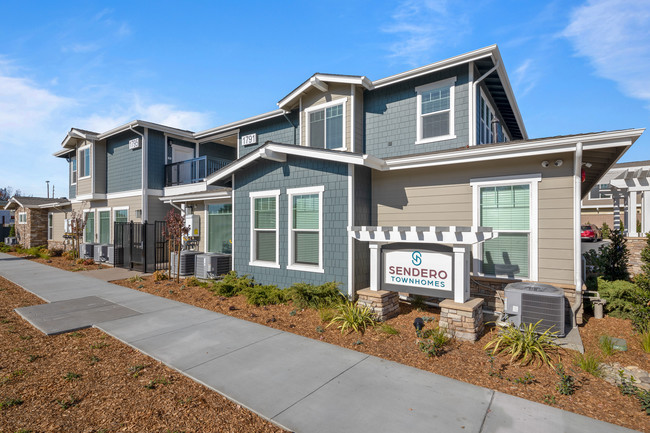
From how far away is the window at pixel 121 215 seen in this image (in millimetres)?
16688

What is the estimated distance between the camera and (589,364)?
445cm

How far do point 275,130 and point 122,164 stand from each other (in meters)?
9.43

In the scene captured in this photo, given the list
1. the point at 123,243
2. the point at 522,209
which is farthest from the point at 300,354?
the point at 123,243

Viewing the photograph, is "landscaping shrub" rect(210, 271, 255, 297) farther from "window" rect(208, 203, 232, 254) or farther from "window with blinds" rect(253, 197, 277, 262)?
"window" rect(208, 203, 232, 254)

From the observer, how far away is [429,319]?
21.6ft

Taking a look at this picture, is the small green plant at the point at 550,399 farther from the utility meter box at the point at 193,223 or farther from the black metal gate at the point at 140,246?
the utility meter box at the point at 193,223

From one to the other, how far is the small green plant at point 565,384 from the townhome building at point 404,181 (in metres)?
2.34

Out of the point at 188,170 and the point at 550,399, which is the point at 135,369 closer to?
the point at 550,399

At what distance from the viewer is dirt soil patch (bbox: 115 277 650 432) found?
374cm

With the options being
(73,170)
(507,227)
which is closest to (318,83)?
(507,227)

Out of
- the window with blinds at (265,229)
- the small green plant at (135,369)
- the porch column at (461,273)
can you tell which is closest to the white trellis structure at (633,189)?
the porch column at (461,273)

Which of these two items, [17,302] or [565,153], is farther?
[17,302]

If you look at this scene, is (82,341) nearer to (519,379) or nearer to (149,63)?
(519,379)

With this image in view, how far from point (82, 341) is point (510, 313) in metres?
7.36
